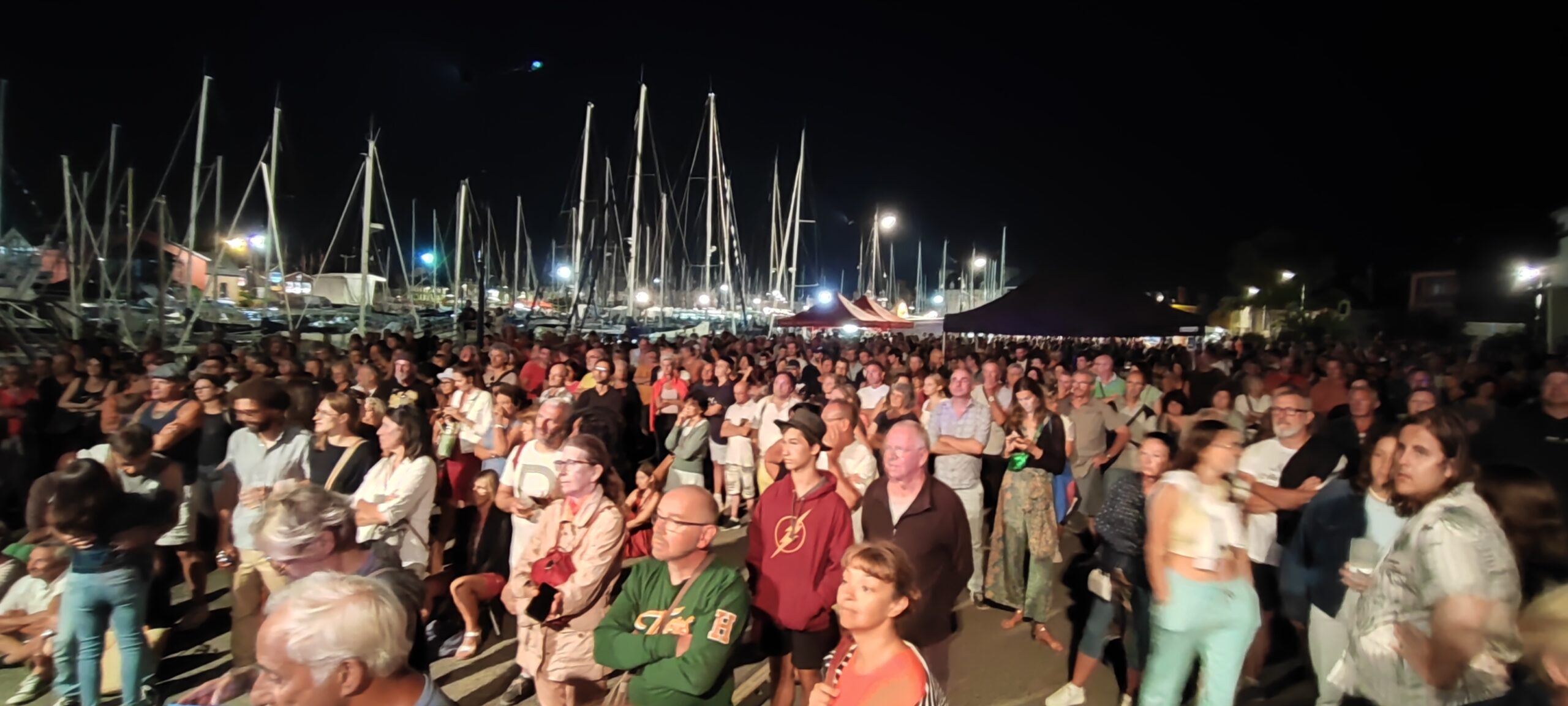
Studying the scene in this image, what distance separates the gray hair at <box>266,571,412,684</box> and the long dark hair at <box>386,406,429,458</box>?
2408 millimetres

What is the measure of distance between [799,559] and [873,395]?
524cm

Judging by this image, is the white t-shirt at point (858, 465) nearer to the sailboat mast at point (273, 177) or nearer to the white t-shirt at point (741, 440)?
the white t-shirt at point (741, 440)

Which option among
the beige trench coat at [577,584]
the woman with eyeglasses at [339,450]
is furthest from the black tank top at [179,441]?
the beige trench coat at [577,584]

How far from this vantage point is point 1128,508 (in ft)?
14.4

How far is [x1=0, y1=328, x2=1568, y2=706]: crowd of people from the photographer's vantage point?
268 cm

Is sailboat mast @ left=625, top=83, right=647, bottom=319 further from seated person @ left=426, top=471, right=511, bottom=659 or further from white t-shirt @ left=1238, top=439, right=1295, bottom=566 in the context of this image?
white t-shirt @ left=1238, top=439, right=1295, bottom=566

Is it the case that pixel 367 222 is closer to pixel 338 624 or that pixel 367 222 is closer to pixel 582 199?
pixel 582 199

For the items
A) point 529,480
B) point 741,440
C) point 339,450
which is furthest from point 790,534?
point 741,440

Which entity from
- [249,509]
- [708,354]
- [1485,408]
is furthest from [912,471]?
[708,354]

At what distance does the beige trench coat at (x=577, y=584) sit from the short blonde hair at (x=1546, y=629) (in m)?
3.04

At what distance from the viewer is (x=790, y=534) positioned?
3750mm

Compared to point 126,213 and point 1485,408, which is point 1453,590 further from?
point 126,213

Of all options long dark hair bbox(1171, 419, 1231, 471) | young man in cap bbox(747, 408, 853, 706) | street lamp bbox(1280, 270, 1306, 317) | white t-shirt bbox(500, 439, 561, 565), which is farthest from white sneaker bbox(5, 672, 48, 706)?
street lamp bbox(1280, 270, 1306, 317)

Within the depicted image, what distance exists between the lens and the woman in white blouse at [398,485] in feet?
14.3
